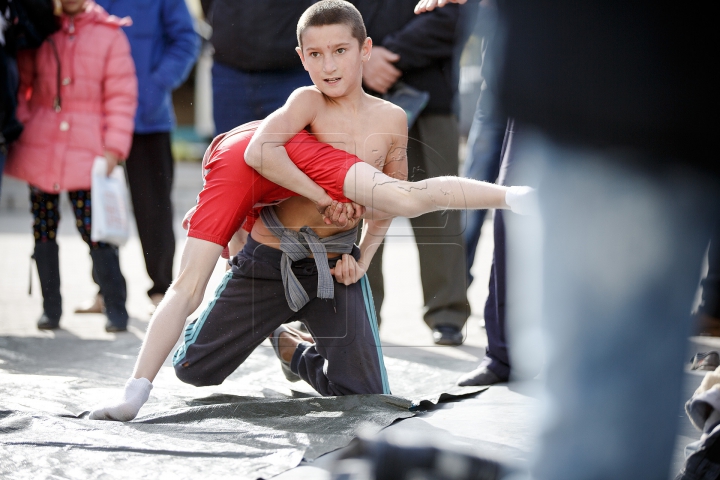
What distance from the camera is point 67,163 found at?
12.3 ft

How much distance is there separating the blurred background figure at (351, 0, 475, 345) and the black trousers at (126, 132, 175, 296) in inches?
43.0

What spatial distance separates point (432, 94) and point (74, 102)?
1.50 m

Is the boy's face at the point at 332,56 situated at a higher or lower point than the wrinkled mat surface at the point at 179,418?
higher

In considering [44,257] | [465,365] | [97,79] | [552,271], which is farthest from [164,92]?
[552,271]

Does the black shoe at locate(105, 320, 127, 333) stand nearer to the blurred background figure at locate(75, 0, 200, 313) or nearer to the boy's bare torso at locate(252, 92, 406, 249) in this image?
the blurred background figure at locate(75, 0, 200, 313)

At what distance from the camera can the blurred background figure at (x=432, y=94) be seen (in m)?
3.52

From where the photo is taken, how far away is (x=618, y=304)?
140cm

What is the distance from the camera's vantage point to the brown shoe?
13.6ft

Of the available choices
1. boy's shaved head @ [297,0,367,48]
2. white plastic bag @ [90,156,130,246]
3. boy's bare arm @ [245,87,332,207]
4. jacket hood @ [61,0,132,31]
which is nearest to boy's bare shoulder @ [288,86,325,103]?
boy's bare arm @ [245,87,332,207]

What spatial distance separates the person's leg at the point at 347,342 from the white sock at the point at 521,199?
0.62m

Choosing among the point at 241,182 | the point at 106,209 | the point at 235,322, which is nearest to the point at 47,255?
the point at 106,209

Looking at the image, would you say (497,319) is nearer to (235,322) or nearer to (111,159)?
(235,322)

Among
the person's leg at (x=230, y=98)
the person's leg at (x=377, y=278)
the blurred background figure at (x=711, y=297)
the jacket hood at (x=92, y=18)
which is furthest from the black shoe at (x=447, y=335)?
the jacket hood at (x=92, y=18)

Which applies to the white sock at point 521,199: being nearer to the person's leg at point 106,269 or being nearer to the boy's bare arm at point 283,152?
the boy's bare arm at point 283,152
